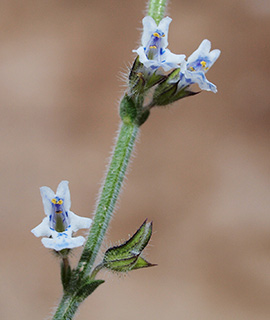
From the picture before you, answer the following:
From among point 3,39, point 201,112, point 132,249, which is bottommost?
point 132,249

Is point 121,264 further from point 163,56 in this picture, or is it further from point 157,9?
point 157,9

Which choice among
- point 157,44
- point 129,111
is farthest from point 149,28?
point 129,111

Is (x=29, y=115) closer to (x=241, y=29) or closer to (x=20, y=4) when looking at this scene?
(x=20, y=4)

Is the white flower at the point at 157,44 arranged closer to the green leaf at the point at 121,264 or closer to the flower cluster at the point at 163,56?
the flower cluster at the point at 163,56

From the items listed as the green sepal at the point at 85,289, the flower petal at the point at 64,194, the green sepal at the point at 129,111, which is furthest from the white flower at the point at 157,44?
the green sepal at the point at 85,289

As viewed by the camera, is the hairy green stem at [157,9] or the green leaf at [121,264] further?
the hairy green stem at [157,9]

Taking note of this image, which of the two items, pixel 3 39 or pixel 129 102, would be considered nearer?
pixel 129 102

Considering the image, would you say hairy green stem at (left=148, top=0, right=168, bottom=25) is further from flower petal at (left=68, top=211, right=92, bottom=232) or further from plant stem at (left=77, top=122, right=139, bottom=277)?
flower petal at (left=68, top=211, right=92, bottom=232)

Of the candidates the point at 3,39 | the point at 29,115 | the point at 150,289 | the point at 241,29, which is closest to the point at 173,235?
the point at 150,289
